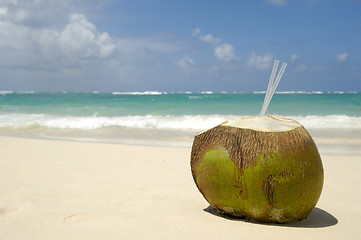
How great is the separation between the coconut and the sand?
145mm

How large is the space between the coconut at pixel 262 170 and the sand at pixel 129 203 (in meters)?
0.15

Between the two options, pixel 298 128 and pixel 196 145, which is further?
pixel 196 145

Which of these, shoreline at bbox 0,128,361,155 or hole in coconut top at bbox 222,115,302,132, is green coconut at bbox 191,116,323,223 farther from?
shoreline at bbox 0,128,361,155

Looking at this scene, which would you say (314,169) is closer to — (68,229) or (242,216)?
(242,216)

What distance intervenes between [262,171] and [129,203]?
1.41 metres

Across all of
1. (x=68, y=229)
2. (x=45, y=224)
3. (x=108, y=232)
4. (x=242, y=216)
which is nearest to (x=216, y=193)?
(x=242, y=216)

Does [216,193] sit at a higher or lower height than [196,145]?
lower

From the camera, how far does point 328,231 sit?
253 cm

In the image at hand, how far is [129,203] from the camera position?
3.24 metres

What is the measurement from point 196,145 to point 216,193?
1.41 feet

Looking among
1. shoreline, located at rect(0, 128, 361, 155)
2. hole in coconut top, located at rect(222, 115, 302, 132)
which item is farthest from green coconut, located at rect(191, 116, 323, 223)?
shoreline, located at rect(0, 128, 361, 155)

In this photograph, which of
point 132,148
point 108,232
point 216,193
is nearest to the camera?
point 108,232

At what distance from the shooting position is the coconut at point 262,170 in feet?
8.02

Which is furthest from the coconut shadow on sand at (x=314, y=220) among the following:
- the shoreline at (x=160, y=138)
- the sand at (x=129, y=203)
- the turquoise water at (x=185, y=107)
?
the turquoise water at (x=185, y=107)
